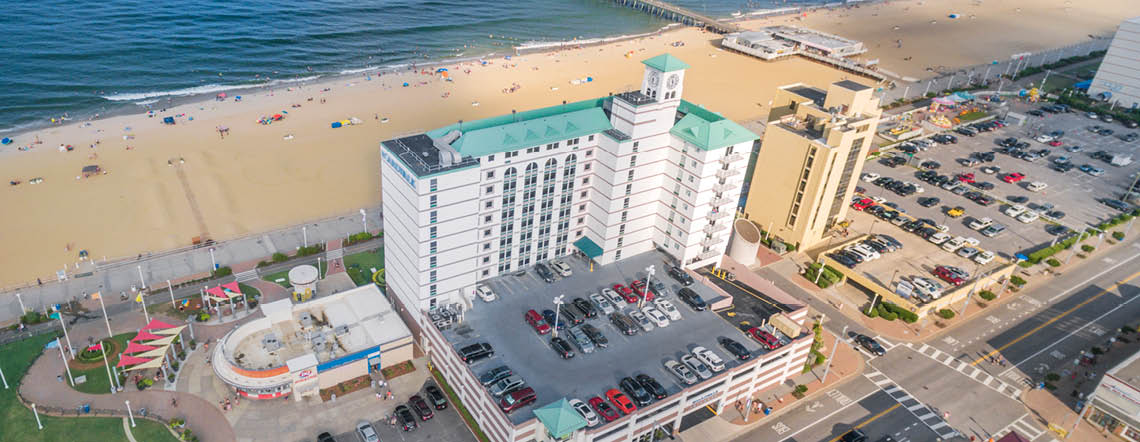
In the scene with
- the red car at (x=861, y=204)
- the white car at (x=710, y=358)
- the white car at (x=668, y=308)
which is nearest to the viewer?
the white car at (x=710, y=358)

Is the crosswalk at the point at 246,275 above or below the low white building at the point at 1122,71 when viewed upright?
below

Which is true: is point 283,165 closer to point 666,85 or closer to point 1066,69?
point 666,85

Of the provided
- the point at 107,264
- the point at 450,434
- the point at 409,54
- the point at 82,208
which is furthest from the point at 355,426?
the point at 409,54

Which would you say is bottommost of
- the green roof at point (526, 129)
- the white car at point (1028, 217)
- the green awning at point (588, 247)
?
the white car at point (1028, 217)

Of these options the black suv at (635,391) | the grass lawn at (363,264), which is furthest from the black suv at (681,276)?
the grass lawn at (363,264)

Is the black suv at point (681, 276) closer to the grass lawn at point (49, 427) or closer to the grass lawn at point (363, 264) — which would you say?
the grass lawn at point (363, 264)

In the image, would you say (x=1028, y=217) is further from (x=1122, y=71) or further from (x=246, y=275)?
(x=246, y=275)
